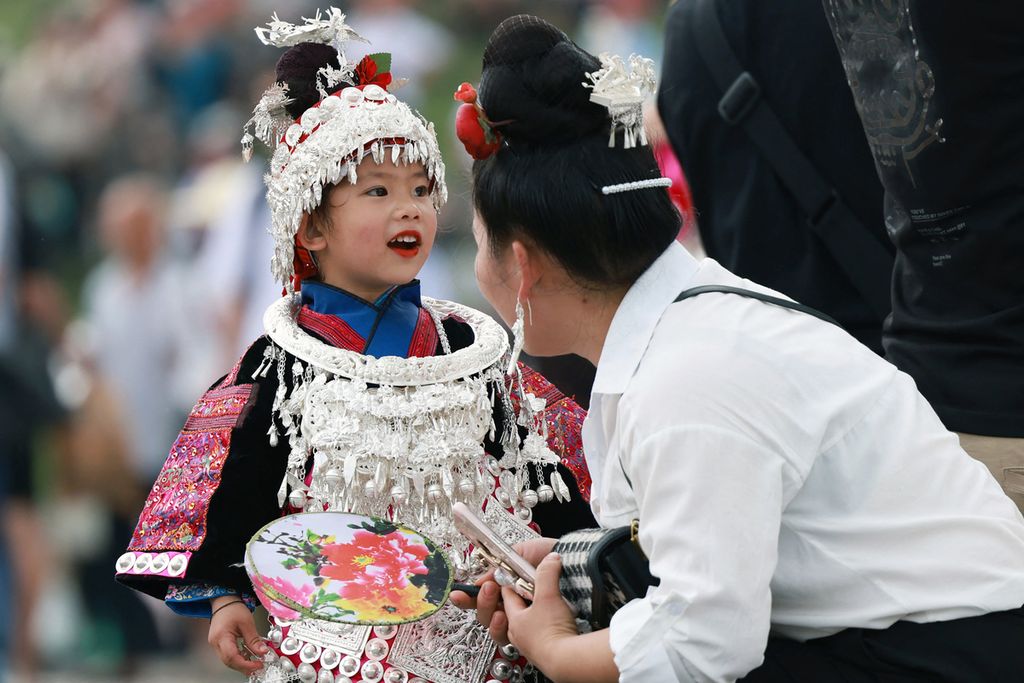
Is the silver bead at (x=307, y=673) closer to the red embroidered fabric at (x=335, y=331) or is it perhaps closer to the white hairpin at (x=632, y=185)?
the red embroidered fabric at (x=335, y=331)

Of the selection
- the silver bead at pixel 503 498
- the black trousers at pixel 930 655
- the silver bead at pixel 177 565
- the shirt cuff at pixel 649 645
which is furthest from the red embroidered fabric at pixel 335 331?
the black trousers at pixel 930 655

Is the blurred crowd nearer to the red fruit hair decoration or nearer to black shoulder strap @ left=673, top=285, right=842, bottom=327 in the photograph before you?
the red fruit hair decoration

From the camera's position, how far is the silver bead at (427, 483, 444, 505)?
2.39m

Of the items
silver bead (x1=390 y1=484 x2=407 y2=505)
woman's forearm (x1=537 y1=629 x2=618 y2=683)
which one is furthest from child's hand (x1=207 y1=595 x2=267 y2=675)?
woman's forearm (x1=537 y1=629 x2=618 y2=683)

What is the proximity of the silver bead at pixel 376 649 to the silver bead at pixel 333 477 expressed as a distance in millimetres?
277

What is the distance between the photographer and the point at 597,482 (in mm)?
2125

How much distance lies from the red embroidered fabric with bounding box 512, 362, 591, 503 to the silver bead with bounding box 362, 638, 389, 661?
0.51m

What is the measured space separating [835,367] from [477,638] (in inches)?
33.8

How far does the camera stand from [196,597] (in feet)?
7.93

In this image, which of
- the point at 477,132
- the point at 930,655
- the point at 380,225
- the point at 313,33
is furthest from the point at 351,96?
the point at 930,655

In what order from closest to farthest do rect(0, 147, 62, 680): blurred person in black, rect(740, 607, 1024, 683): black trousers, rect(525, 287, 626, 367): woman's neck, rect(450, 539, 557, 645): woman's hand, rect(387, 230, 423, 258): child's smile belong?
rect(740, 607, 1024, 683): black trousers → rect(525, 287, 626, 367): woman's neck → rect(450, 539, 557, 645): woman's hand → rect(387, 230, 423, 258): child's smile → rect(0, 147, 62, 680): blurred person in black

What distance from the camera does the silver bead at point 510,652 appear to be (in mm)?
2336

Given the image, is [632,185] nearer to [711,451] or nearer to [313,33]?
[711,451]

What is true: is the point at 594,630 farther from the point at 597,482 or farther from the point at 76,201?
the point at 76,201
